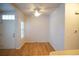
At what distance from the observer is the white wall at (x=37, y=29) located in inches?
146

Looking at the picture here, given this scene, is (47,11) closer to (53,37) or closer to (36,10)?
(36,10)

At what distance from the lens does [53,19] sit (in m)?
3.95

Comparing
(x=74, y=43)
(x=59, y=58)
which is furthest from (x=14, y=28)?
(x=59, y=58)

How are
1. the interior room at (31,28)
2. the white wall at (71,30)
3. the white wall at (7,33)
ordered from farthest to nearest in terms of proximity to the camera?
the white wall at (7,33)
the interior room at (31,28)
the white wall at (71,30)

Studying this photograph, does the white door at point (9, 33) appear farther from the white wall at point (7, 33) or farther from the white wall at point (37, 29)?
the white wall at point (37, 29)

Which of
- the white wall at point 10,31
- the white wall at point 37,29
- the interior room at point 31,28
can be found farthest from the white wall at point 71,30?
the white wall at point 10,31

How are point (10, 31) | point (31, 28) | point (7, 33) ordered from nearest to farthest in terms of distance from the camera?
1. point (31, 28)
2. point (7, 33)
3. point (10, 31)

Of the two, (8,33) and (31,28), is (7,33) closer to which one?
(8,33)

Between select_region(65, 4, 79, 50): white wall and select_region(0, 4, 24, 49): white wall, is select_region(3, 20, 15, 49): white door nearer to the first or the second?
select_region(0, 4, 24, 49): white wall

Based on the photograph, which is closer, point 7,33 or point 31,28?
point 31,28

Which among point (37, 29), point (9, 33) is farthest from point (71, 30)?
point (9, 33)

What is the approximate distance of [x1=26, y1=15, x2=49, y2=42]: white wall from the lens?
3.72 metres

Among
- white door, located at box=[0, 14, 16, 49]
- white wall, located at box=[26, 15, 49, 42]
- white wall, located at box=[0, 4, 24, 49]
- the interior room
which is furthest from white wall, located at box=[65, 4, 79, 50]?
white door, located at box=[0, 14, 16, 49]

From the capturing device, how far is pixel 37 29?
12.7ft
